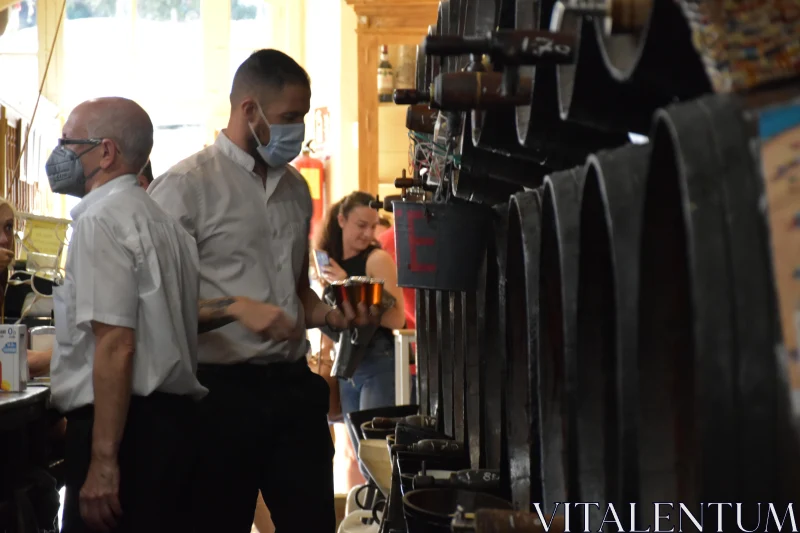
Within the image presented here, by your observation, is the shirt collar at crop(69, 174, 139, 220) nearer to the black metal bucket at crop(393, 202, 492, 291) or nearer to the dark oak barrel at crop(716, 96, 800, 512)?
the black metal bucket at crop(393, 202, 492, 291)

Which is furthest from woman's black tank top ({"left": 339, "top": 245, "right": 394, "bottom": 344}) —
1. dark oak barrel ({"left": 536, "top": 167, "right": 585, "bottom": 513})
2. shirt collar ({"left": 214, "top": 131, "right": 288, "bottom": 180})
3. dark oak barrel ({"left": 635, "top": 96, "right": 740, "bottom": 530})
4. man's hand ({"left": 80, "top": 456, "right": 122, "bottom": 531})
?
dark oak barrel ({"left": 635, "top": 96, "right": 740, "bottom": 530})

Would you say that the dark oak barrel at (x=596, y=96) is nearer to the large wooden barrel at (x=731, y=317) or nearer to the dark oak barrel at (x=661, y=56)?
the dark oak barrel at (x=661, y=56)

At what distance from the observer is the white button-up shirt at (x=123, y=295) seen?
95.0 inches

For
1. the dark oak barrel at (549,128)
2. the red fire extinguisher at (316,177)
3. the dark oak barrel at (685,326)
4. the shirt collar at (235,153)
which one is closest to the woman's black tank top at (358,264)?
the shirt collar at (235,153)

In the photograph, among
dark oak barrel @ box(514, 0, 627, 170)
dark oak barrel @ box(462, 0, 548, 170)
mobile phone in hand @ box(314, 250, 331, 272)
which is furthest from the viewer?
mobile phone in hand @ box(314, 250, 331, 272)

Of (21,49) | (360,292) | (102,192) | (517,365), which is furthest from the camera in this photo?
(21,49)

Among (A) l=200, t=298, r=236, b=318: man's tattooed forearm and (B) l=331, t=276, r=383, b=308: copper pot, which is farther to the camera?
(B) l=331, t=276, r=383, b=308: copper pot

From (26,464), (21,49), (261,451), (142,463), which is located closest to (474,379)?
(261,451)

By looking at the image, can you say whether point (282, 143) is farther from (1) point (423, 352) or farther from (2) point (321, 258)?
(2) point (321, 258)

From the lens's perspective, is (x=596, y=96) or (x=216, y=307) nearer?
(x=596, y=96)

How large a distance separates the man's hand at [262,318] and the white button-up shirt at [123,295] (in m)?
0.16

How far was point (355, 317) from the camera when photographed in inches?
123

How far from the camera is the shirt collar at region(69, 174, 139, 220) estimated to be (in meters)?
2.56

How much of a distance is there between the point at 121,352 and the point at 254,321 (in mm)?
373
